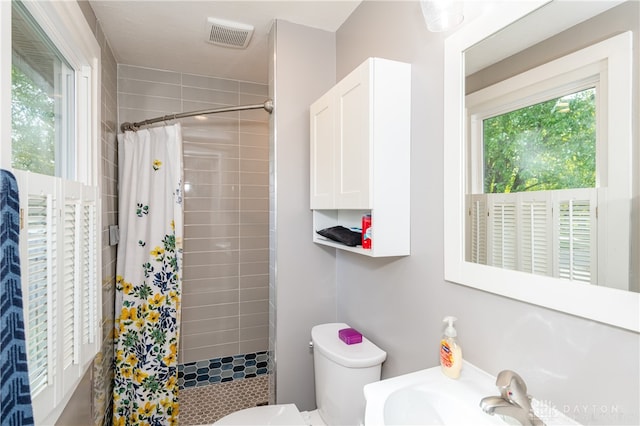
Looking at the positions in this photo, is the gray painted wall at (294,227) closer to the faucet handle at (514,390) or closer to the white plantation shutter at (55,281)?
the white plantation shutter at (55,281)

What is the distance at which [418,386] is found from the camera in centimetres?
95

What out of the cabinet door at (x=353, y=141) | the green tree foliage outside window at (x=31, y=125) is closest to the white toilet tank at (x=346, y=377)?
the cabinet door at (x=353, y=141)

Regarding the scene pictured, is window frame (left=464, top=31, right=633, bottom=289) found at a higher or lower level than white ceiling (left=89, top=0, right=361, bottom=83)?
lower

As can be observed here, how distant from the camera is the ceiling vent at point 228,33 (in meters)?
1.77

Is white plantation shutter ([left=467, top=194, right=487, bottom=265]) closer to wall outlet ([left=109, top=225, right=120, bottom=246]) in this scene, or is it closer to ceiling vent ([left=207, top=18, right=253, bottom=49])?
ceiling vent ([left=207, top=18, right=253, bottom=49])

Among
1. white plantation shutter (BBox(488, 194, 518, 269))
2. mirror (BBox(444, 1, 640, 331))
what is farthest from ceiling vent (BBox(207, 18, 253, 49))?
white plantation shutter (BBox(488, 194, 518, 269))

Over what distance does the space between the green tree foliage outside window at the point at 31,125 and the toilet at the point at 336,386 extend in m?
1.25

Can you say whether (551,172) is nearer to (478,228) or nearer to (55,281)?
(478,228)

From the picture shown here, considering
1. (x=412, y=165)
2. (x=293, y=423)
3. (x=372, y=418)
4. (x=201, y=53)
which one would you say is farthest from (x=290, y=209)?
(x=201, y=53)

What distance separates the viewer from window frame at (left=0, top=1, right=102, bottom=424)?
2.82ft

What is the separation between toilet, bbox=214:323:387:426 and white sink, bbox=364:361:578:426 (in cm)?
37

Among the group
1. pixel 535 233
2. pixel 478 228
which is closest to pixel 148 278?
pixel 478 228

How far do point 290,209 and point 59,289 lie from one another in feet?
3.35

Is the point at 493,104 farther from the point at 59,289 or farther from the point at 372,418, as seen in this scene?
the point at 59,289
